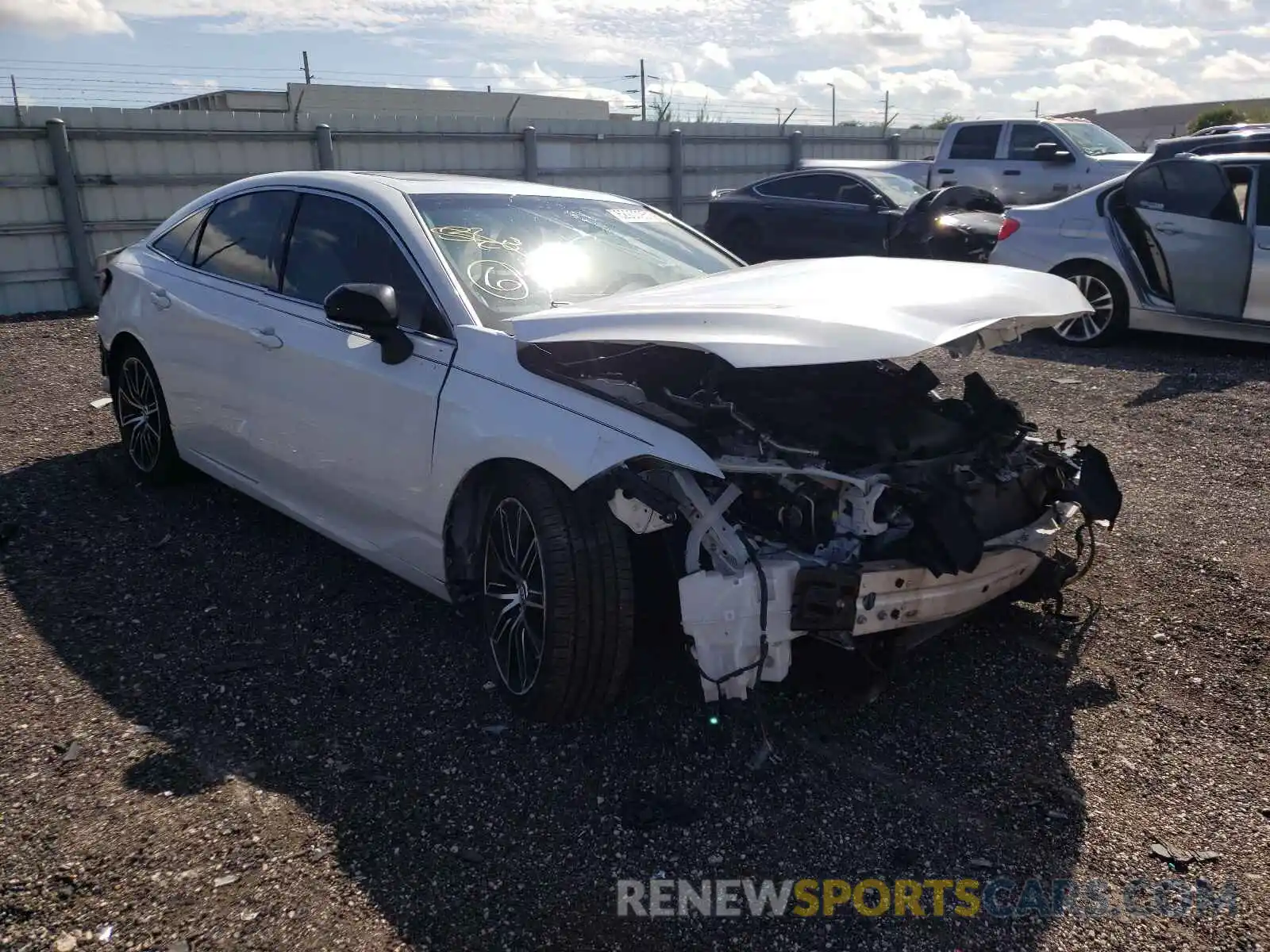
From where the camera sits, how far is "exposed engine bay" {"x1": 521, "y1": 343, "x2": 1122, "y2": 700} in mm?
2877

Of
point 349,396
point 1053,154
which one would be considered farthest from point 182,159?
point 1053,154

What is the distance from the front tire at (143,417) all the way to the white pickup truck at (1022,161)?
34.5 ft

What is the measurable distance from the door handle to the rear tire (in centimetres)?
698

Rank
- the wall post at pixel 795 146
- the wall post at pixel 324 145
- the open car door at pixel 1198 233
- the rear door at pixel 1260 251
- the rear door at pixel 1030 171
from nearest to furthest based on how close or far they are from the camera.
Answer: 1. the rear door at pixel 1260 251
2. the open car door at pixel 1198 233
3. the wall post at pixel 324 145
4. the rear door at pixel 1030 171
5. the wall post at pixel 795 146

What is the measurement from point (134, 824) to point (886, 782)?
209cm

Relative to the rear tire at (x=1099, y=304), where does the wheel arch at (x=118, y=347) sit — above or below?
above

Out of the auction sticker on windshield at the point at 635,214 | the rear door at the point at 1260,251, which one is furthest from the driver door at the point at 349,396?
the rear door at the point at 1260,251

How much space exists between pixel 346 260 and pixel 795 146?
16.1 meters

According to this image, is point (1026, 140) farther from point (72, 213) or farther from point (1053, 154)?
point (72, 213)

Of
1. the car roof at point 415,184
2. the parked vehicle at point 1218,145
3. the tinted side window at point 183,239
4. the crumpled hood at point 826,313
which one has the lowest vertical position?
the crumpled hood at point 826,313

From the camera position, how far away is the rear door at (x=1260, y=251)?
8.01 m

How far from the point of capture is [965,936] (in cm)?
242

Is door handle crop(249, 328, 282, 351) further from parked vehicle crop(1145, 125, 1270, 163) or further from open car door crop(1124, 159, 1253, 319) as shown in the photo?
parked vehicle crop(1145, 125, 1270, 163)

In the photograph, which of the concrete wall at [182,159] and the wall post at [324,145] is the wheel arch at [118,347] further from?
the wall post at [324,145]
